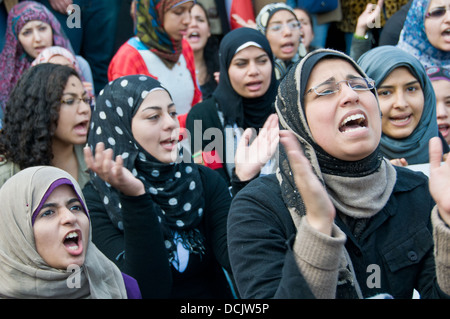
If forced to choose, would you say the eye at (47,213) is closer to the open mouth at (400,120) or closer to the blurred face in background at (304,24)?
the open mouth at (400,120)

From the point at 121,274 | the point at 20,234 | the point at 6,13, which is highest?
the point at 6,13

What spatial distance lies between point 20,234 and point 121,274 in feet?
1.51

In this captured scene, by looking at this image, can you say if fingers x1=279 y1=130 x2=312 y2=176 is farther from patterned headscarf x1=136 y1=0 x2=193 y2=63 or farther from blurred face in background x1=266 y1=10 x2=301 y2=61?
blurred face in background x1=266 y1=10 x2=301 y2=61

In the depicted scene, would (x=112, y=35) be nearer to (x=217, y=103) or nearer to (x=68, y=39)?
(x=68, y=39)

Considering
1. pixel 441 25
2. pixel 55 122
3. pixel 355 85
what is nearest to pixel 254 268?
pixel 355 85

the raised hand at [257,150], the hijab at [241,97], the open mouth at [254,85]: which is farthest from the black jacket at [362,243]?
the open mouth at [254,85]

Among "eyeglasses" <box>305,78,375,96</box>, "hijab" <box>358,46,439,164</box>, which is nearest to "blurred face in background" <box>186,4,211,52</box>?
"hijab" <box>358,46,439,164</box>

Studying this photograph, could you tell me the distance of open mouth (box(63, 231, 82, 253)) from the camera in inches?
95.3

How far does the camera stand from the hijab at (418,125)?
336 centimetres

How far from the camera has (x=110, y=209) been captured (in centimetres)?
295

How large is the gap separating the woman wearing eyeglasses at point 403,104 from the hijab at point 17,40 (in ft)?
9.04

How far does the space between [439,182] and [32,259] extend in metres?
1.49

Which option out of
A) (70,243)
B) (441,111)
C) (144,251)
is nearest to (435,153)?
(144,251)

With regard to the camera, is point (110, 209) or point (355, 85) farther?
point (110, 209)
